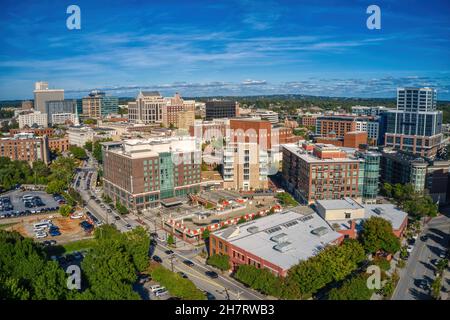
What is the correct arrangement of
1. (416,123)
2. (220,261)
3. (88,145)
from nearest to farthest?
(220,261)
(416,123)
(88,145)

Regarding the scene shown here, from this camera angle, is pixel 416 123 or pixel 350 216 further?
pixel 416 123

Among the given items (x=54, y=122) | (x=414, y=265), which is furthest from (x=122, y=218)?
(x=54, y=122)

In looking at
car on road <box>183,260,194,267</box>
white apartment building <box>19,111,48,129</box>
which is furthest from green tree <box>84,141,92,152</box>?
car on road <box>183,260,194,267</box>

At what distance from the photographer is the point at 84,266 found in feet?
43.7

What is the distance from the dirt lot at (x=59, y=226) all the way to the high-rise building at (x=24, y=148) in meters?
15.1

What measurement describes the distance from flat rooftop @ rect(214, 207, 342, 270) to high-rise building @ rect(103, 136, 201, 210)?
8507 millimetres

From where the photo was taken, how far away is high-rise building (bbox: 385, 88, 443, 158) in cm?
3528

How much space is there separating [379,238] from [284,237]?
3.70 m

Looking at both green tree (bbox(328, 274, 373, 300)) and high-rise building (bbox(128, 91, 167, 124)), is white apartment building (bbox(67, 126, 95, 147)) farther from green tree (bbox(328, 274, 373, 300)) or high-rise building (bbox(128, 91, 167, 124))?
green tree (bbox(328, 274, 373, 300))

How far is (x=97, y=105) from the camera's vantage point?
238 ft

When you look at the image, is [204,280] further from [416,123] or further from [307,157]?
[416,123]

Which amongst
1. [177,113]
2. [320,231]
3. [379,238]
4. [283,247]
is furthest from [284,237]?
[177,113]

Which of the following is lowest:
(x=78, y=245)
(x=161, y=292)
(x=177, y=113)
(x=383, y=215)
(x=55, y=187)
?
(x=78, y=245)
